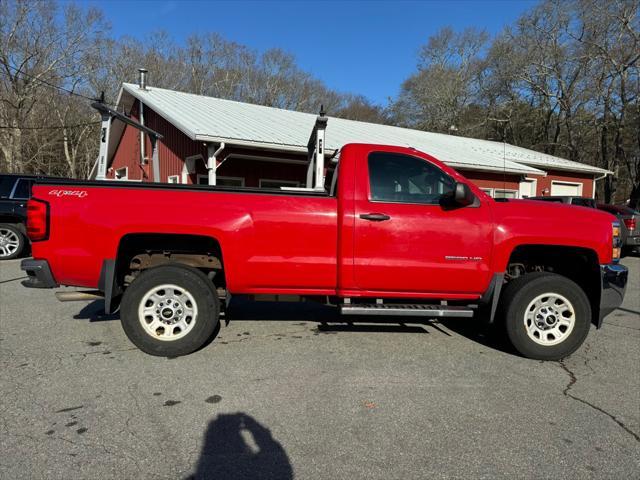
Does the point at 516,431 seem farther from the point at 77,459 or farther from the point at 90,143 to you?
the point at 90,143

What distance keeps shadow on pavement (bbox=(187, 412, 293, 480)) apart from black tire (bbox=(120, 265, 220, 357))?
3.85 feet

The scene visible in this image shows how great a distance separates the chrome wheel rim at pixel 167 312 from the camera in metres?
3.97

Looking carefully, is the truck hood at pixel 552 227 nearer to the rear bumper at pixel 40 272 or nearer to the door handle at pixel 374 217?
the door handle at pixel 374 217

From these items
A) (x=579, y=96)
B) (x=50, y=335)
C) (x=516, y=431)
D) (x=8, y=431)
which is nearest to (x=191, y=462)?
(x=8, y=431)

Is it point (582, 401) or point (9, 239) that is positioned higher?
point (9, 239)

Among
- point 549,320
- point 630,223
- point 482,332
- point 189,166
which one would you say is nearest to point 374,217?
point 549,320

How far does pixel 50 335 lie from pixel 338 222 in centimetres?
349

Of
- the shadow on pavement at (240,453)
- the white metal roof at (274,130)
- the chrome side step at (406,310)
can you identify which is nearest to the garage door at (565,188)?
the white metal roof at (274,130)

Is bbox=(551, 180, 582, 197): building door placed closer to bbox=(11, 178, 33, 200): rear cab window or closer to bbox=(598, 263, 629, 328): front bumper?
bbox=(598, 263, 629, 328): front bumper

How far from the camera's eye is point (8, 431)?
8.98ft

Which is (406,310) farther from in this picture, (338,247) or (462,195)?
(462,195)

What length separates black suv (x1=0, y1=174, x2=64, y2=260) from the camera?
9469 millimetres

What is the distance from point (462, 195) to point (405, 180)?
2.03ft

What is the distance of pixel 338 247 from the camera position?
4039mm
